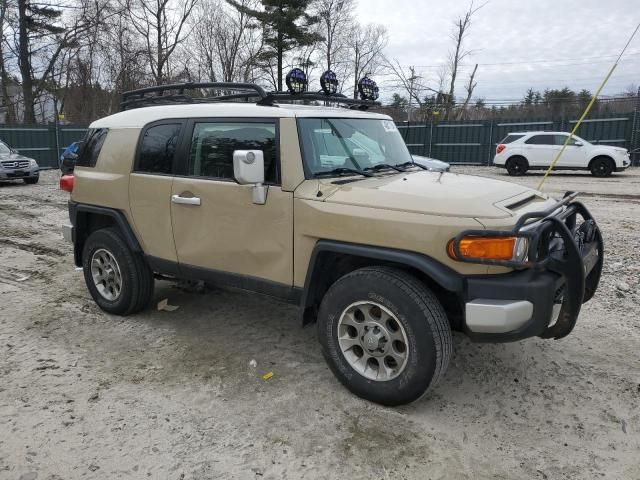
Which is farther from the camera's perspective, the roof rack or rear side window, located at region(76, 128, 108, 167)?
rear side window, located at region(76, 128, 108, 167)

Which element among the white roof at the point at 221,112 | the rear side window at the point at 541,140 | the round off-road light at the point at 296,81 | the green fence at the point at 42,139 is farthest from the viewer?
the green fence at the point at 42,139

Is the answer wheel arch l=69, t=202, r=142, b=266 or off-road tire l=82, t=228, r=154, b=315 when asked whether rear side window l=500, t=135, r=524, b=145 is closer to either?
wheel arch l=69, t=202, r=142, b=266

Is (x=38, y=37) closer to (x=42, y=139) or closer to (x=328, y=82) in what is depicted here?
(x=42, y=139)

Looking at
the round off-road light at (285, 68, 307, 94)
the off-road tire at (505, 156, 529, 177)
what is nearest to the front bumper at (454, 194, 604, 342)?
the round off-road light at (285, 68, 307, 94)

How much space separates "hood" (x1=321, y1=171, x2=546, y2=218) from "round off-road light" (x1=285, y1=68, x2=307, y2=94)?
108 cm

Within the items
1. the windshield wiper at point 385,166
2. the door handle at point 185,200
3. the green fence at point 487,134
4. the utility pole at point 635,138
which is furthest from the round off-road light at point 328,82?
the utility pole at point 635,138

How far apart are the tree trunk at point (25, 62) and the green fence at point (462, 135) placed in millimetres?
8872

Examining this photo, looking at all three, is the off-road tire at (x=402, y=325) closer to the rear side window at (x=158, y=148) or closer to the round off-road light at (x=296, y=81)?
the round off-road light at (x=296, y=81)

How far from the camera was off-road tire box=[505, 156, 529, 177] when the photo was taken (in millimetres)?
18359

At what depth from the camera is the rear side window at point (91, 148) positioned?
16.0ft

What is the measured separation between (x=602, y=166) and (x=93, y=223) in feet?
55.9

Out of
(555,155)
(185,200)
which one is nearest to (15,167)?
(185,200)

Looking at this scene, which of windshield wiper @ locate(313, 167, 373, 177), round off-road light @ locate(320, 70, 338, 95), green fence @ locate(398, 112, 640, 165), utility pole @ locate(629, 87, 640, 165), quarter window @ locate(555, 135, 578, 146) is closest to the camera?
windshield wiper @ locate(313, 167, 373, 177)

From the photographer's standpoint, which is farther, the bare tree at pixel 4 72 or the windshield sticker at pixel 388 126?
the bare tree at pixel 4 72
